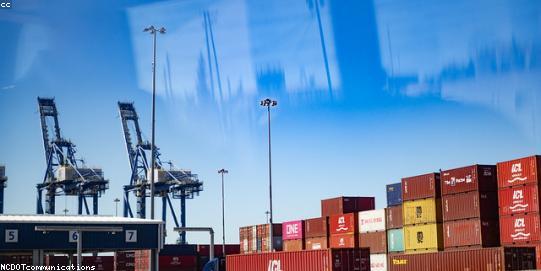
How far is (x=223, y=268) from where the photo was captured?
64625 millimetres

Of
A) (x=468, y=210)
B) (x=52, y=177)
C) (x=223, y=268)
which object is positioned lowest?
(x=223, y=268)

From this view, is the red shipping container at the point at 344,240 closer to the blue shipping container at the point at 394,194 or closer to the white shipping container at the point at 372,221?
the white shipping container at the point at 372,221

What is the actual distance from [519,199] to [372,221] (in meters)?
18.9

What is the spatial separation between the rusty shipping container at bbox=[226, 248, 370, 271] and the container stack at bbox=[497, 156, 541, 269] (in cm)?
1090

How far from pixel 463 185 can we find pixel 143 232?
2295cm

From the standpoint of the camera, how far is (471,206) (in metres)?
55.8

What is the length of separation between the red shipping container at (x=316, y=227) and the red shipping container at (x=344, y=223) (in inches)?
22.4

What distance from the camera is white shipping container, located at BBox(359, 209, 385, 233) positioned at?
67.6 m

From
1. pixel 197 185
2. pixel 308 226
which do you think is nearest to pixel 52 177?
pixel 197 185

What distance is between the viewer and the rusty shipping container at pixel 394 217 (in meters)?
64.8

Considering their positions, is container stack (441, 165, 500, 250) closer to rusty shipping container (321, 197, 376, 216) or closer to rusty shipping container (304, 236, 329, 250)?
rusty shipping container (304, 236, 329, 250)

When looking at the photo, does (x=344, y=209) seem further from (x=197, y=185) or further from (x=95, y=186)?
(x=95, y=186)

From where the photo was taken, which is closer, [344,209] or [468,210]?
[468,210]

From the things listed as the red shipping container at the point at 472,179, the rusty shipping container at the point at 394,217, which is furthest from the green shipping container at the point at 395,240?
the red shipping container at the point at 472,179
